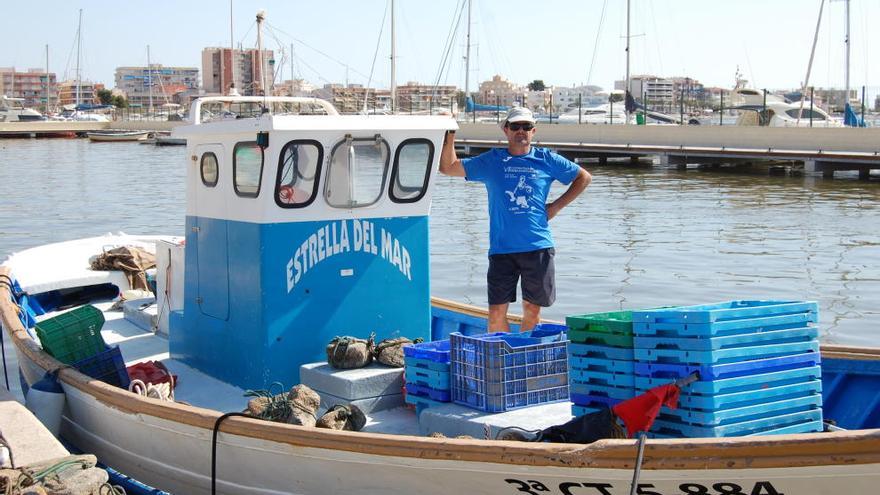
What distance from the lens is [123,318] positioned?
10477 millimetres

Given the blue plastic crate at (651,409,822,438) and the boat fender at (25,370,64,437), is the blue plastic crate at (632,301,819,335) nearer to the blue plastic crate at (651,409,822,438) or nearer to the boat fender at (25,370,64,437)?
the blue plastic crate at (651,409,822,438)

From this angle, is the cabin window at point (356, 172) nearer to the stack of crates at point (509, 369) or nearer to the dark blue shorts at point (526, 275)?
the dark blue shorts at point (526, 275)

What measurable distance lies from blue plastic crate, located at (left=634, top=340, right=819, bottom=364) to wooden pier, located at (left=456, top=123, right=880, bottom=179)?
1227 inches

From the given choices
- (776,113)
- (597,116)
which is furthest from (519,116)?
(597,116)

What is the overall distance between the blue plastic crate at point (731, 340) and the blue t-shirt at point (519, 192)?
66.6 inches

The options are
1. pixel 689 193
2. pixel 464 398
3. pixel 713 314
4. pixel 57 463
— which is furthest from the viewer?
pixel 689 193

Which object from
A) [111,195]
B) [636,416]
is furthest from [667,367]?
[111,195]

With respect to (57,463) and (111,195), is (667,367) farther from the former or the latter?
(111,195)

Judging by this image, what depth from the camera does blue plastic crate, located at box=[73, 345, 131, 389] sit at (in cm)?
768

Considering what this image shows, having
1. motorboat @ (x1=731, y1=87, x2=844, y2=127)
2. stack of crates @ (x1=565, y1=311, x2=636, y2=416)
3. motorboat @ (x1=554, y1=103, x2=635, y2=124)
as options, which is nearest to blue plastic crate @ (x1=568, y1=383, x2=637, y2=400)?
stack of crates @ (x1=565, y1=311, x2=636, y2=416)

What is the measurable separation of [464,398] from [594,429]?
118cm

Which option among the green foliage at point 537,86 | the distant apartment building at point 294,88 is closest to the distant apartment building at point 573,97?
the green foliage at point 537,86

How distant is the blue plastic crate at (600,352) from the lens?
5566 millimetres

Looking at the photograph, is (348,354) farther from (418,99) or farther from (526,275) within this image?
(418,99)
